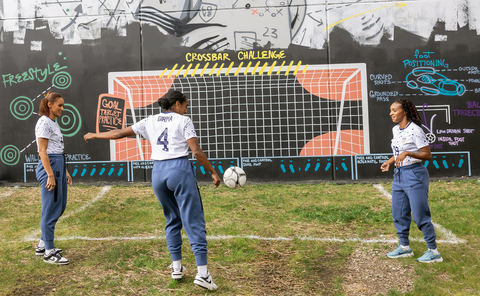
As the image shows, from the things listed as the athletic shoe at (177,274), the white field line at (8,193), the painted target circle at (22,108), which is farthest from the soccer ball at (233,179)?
the painted target circle at (22,108)

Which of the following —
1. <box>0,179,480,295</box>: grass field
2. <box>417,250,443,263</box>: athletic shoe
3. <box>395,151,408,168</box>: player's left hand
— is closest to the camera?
<box>0,179,480,295</box>: grass field

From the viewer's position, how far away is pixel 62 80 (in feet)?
36.2

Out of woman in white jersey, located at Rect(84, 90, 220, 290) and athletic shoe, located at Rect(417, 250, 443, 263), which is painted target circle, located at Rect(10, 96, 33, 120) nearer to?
woman in white jersey, located at Rect(84, 90, 220, 290)

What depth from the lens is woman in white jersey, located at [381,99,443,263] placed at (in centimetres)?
471

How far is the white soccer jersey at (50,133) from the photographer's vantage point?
16.4 feet

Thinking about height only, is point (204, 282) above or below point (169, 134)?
below

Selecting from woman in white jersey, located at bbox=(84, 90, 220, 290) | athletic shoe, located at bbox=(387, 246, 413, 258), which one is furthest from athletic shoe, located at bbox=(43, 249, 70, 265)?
athletic shoe, located at bbox=(387, 246, 413, 258)

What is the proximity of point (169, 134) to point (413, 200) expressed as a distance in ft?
10.2

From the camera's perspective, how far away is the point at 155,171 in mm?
4199

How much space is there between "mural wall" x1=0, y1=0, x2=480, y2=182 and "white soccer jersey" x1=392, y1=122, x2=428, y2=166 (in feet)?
19.0

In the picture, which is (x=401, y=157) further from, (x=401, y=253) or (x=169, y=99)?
(x=169, y=99)

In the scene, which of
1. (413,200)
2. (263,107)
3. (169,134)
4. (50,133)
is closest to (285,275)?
(413,200)

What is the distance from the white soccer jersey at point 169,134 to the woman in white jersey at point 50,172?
1.74 metres

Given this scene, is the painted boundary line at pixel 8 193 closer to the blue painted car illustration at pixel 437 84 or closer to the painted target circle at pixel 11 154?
the painted target circle at pixel 11 154
